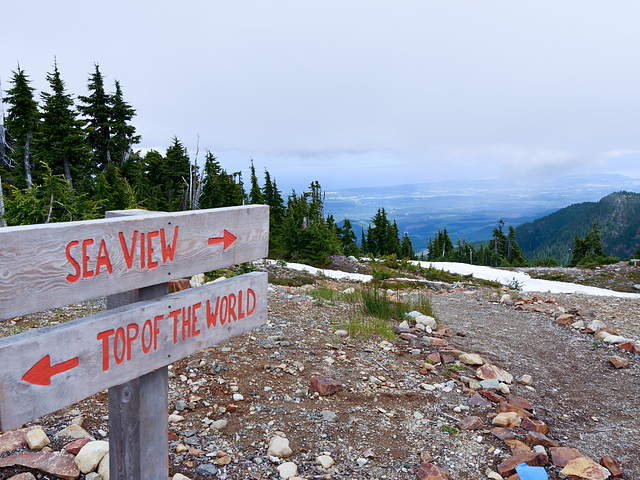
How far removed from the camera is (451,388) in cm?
470

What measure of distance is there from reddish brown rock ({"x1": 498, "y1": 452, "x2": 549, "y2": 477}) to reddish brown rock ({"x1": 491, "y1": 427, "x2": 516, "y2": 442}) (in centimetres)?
34

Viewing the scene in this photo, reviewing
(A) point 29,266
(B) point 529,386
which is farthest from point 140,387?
(B) point 529,386

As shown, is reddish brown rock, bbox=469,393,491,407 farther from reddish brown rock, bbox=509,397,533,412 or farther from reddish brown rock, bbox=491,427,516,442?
reddish brown rock, bbox=491,427,516,442

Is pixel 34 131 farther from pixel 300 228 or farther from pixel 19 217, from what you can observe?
pixel 19 217

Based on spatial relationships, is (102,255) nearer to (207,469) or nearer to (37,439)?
(207,469)

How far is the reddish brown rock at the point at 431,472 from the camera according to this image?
3.20 meters

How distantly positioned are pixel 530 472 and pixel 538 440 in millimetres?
526

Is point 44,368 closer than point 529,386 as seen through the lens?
Yes

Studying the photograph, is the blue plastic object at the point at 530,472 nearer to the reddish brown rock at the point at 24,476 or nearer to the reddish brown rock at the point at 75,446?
the reddish brown rock at the point at 75,446

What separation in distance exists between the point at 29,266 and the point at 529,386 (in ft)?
18.2

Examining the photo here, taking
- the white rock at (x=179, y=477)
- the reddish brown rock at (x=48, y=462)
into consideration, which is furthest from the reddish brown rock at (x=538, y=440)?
the reddish brown rock at (x=48, y=462)

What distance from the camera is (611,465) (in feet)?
11.2

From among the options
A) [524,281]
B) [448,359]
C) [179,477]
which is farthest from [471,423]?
[524,281]

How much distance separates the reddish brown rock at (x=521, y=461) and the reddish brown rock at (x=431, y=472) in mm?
491
